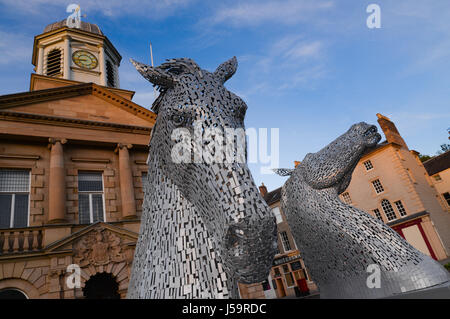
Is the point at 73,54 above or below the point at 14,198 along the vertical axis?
above

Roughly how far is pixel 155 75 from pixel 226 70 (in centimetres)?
49

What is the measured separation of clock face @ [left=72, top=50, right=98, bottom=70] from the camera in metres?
16.7

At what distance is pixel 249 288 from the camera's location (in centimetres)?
1306

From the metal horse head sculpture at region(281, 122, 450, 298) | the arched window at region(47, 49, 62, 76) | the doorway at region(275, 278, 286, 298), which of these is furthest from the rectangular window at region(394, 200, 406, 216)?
the arched window at region(47, 49, 62, 76)

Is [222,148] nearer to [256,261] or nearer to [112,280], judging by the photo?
[256,261]

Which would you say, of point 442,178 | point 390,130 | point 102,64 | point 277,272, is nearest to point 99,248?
point 102,64

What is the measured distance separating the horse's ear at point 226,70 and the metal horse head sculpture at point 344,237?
6.22 ft

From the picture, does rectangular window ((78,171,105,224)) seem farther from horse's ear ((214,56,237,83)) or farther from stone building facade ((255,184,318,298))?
stone building facade ((255,184,318,298))

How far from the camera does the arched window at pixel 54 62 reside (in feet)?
53.6

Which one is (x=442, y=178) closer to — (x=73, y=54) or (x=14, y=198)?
(x=73, y=54)

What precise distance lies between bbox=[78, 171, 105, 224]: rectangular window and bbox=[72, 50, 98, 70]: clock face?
26.0ft

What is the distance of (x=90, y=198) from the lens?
12.0 meters

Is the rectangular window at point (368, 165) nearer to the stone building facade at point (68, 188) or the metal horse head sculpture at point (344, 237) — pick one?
the stone building facade at point (68, 188)

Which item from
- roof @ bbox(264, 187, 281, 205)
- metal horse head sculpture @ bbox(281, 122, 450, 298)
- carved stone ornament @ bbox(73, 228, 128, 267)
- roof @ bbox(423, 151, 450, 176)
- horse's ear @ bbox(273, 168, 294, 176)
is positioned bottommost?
metal horse head sculpture @ bbox(281, 122, 450, 298)
